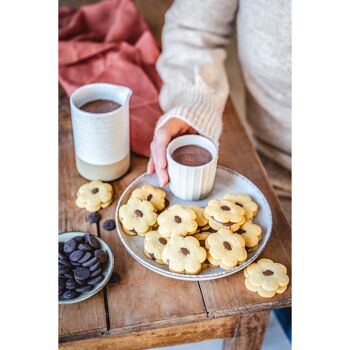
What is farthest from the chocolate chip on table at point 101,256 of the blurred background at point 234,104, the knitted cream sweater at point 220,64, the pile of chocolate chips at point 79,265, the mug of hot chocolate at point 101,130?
the blurred background at point 234,104

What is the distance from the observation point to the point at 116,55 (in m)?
1.24

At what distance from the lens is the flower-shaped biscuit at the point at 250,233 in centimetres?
81

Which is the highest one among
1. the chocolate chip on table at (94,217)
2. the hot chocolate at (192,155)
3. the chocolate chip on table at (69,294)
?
the hot chocolate at (192,155)

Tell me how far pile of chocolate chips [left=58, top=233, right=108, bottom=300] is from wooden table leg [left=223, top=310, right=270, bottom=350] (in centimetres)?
25

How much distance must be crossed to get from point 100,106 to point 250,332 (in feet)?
1.61

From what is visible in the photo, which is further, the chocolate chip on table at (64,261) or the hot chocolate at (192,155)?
the hot chocolate at (192,155)

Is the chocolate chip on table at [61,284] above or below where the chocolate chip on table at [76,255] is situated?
below

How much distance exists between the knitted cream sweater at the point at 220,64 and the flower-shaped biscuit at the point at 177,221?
21 cm

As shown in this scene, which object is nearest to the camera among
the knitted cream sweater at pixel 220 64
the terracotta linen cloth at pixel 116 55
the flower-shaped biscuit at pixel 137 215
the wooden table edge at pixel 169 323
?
the wooden table edge at pixel 169 323

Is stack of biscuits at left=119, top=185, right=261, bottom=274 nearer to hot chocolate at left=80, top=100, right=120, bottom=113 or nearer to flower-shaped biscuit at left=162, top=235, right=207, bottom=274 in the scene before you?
flower-shaped biscuit at left=162, top=235, right=207, bottom=274

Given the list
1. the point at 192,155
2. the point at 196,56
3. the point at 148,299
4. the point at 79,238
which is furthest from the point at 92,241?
the point at 196,56

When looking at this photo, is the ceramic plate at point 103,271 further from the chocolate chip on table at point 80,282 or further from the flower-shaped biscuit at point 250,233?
the flower-shaped biscuit at point 250,233

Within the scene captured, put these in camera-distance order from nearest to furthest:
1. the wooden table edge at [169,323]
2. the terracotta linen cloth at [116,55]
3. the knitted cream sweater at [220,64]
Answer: the wooden table edge at [169,323] < the knitted cream sweater at [220,64] < the terracotta linen cloth at [116,55]
